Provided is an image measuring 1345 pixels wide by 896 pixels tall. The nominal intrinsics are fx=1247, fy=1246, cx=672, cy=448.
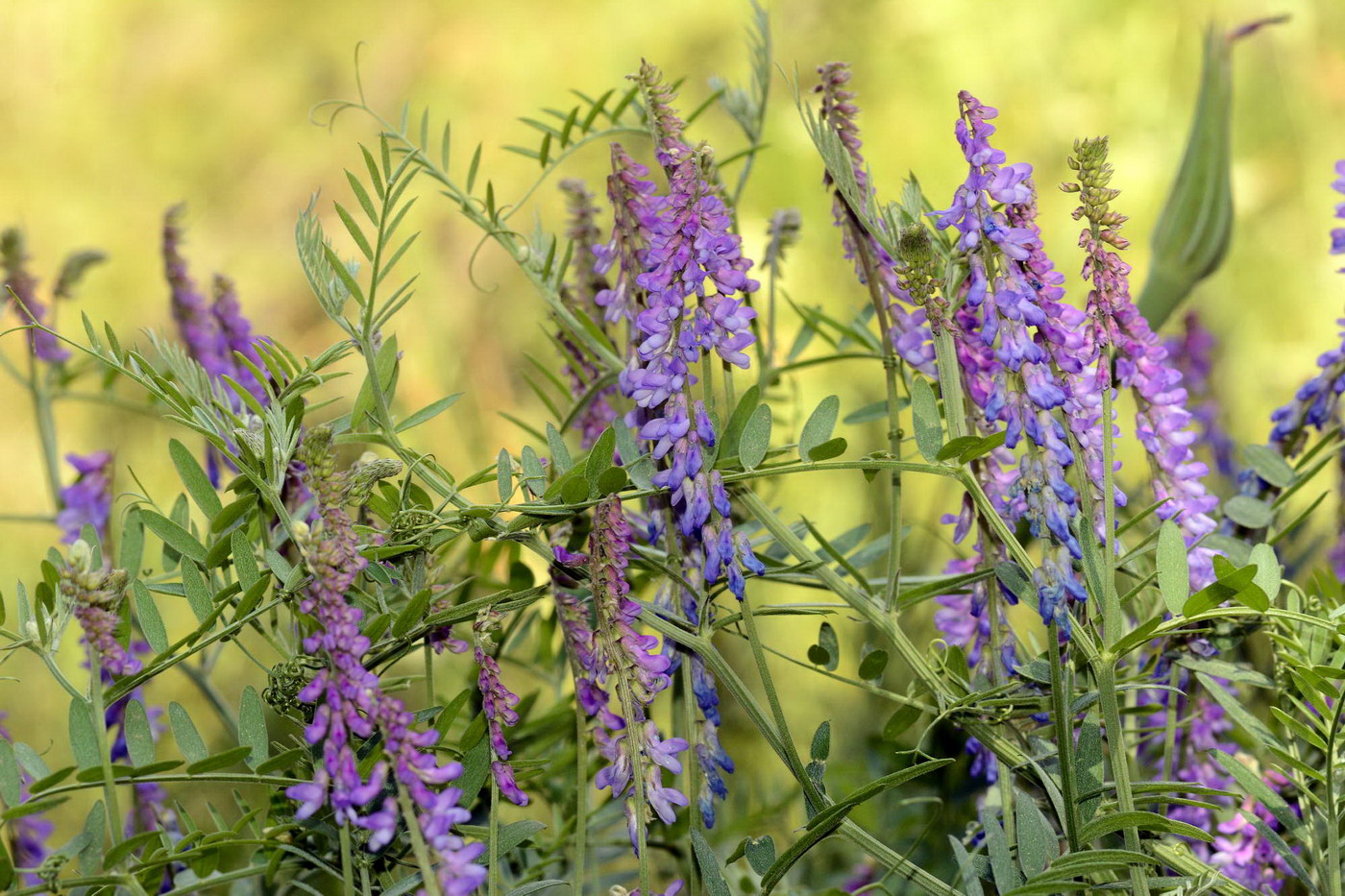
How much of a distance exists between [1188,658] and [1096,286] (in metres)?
0.23

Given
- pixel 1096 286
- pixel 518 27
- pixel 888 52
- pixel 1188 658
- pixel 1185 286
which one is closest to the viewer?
pixel 1096 286

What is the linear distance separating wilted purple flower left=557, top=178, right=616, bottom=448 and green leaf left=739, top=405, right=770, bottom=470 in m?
0.19

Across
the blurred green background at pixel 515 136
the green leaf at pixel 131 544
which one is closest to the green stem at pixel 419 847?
the green leaf at pixel 131 544

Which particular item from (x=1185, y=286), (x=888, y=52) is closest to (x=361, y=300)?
(x=1185, y=286)

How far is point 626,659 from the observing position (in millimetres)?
540

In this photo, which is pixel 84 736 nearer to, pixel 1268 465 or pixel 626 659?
pixel 626 659

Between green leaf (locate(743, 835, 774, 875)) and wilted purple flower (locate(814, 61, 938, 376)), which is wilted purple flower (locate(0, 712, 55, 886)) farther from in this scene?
wilted purple flower (locate(814, 61, 938, 376))

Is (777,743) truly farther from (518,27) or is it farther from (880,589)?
(518,27)

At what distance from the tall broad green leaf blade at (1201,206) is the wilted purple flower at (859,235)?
341mm

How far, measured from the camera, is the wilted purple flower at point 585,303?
2.61 feet

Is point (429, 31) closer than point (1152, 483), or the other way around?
point (1152, 483)

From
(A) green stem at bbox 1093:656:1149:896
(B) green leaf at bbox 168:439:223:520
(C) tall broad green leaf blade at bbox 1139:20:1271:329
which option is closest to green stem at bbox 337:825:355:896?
(B) green leaf at bbox 168:439:223:520

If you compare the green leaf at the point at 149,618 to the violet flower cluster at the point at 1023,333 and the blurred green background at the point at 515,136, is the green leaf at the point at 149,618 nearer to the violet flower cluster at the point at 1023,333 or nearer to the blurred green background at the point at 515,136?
the violet flower cluster at the point at 1023,333

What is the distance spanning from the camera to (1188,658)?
0.66 metres
